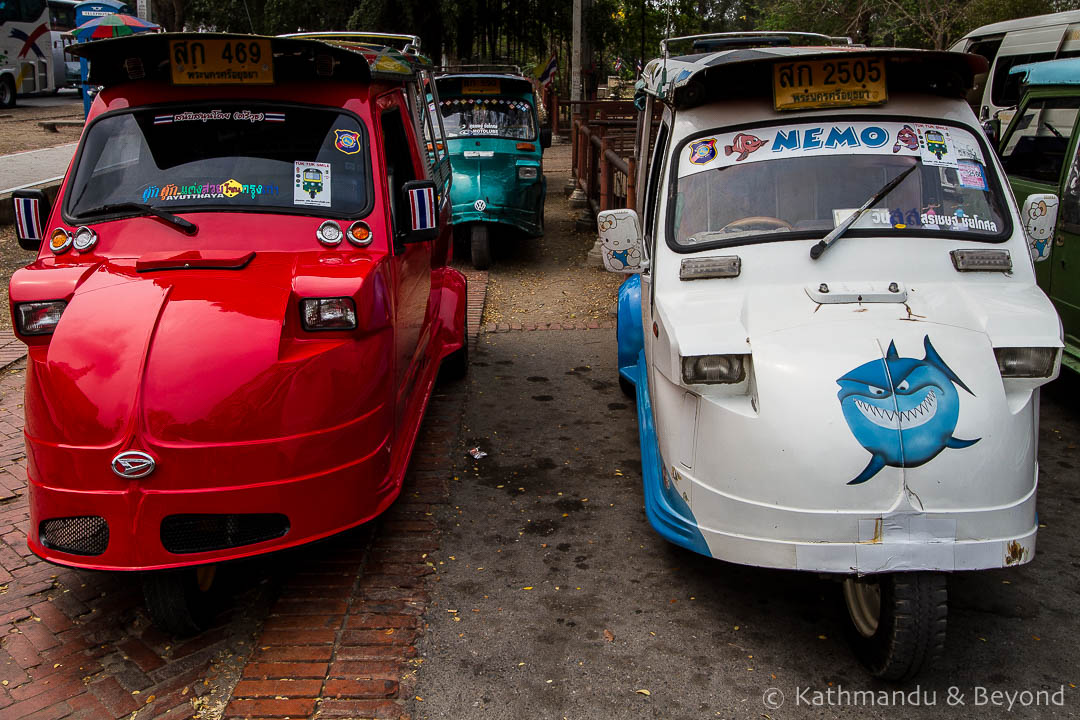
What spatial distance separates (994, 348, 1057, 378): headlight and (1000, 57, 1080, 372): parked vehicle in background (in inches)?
105

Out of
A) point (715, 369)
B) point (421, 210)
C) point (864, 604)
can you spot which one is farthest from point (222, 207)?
point (864, 604)

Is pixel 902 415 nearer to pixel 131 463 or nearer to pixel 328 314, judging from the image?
pixel 328 314

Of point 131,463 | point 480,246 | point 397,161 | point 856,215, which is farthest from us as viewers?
point 480,246

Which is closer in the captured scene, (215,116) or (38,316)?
A: (38,316)

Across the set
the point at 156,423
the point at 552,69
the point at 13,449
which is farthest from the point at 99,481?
the point at 552,69

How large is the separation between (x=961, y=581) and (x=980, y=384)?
4.11 feet

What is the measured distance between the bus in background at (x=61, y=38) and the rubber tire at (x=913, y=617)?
32825mm

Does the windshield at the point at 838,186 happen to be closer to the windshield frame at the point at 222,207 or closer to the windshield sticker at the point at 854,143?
the windshield sticker at the point at 854,143

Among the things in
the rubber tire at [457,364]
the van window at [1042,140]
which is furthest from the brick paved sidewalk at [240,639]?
the van window at [1042,140]

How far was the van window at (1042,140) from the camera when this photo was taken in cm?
666

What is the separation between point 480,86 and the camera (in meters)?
11.8

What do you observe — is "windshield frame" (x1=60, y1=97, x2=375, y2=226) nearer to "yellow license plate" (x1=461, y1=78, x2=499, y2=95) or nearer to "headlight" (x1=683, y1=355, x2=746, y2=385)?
"headlight" (x1=683, y1=355, x2=746, y2=385)

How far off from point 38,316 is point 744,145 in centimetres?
321

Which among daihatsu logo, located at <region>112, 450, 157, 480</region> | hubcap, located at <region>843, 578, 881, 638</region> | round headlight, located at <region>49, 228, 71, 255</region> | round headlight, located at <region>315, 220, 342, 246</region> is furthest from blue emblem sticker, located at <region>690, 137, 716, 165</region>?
round headlight, located at <region>49, 228, 71, 255</region>
